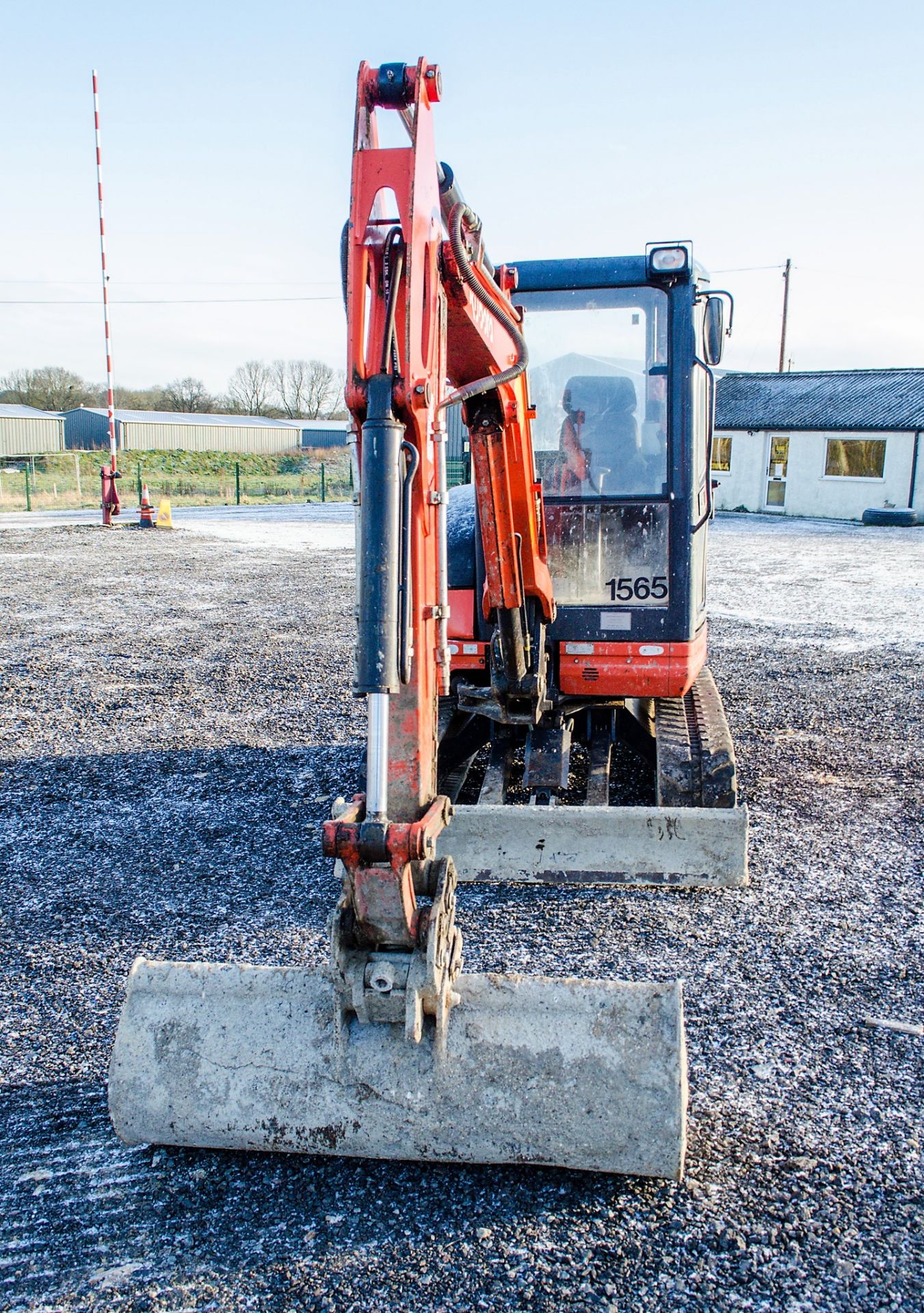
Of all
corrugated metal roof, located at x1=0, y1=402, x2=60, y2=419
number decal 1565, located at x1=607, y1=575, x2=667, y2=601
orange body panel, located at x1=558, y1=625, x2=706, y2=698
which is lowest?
orange body panel, located at x1=558, y1=625, x2=706, y2=698

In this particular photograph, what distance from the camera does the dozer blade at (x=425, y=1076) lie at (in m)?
2.75

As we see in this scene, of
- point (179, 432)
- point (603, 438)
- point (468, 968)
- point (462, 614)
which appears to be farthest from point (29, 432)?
point (468, 968)

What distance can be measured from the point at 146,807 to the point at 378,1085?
10.9 feet

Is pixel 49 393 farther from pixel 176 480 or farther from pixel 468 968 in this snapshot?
pixel 468 968

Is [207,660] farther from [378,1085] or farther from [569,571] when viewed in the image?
[378,1085]

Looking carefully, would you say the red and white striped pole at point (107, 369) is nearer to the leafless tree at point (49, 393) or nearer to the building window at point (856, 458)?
the building window at point (856, 458)

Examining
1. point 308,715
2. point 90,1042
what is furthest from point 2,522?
point 90,1042

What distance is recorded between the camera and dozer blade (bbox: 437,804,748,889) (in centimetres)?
452

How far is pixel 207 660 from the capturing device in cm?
953

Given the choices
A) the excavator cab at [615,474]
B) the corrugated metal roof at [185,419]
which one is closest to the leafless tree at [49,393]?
the corrugated metal roof at [185,419]

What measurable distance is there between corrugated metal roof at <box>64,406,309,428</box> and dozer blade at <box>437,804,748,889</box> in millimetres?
53642

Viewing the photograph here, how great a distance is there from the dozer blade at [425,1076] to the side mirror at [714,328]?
3068 millimetres

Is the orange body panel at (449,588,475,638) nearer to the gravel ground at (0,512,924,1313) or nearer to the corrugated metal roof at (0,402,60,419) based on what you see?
the gravel ground at (0,512,924,1313)

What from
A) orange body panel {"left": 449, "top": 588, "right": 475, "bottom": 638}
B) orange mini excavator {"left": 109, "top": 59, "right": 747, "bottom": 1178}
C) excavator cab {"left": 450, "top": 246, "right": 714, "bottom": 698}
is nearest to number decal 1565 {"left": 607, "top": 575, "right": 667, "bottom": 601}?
excavator cab {"left": 450, "top": 246, "right": 714, "bottom": 698}
